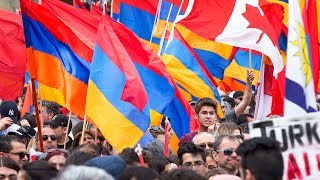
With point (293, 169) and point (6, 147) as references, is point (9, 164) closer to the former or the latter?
point (6, 147)

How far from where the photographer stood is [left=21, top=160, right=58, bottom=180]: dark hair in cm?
757

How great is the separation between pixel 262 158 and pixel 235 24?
6.16 meters

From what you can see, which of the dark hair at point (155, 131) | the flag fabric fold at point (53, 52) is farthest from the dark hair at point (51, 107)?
the flag fabric fold at point (53, 52)

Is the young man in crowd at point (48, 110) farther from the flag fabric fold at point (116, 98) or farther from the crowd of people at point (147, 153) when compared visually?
the flag fabric fold at point (116, 98)

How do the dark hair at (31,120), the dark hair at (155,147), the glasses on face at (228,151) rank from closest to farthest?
the glasses on face at (228,151) → the dark hair at (155,147) → the dark hair at (31,120)

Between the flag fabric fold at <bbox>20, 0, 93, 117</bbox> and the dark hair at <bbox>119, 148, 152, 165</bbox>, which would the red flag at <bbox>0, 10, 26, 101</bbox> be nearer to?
the flag fabric fold at <bbox>20, 0, 93, 117</bbox>

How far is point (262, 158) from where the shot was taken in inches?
262

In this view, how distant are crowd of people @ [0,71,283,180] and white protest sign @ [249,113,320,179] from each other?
0.81 ft

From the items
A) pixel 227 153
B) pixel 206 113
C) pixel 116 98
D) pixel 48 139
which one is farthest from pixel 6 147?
pixel 206 113

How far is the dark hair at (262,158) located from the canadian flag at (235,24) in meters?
4.78

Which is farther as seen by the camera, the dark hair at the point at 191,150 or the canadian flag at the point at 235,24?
the canadian flag at the point at 235,24

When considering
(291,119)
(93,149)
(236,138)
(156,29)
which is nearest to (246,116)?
(156,29)

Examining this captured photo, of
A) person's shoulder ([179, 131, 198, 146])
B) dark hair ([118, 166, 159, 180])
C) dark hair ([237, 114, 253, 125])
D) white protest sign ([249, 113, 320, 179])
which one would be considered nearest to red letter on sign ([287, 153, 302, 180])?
white protest sign ([249, 113, 320, 179])

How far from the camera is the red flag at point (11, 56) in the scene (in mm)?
12850
